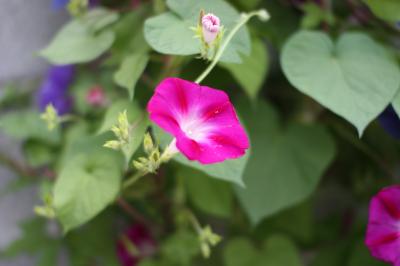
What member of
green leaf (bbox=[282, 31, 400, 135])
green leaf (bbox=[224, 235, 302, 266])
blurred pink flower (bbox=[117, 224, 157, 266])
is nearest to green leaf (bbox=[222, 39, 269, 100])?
green leaf (bbox=[282, 31, 400, 135])

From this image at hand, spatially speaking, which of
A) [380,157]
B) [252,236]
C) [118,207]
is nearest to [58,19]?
[118,207]

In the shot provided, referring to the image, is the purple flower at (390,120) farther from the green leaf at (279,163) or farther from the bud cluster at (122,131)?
the bud cluster at (122,131)

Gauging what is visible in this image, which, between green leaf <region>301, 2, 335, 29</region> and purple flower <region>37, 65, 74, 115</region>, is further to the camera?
purple flower <region>37, 65, 74, 115</region>

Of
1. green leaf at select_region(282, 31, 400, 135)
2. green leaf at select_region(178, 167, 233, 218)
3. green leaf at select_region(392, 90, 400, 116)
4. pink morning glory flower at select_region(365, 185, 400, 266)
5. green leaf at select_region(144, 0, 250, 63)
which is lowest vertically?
green leaf at select_region(178, 167, 233, 218)

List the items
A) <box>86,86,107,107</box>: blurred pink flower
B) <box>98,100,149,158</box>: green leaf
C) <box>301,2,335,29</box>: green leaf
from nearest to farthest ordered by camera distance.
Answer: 1. <box>98,100,149,158</box>: green leaf
2. <box>301,2,335,29</box>: green leaf
3. <box>86,86,107,107</box>: blurred pink flower

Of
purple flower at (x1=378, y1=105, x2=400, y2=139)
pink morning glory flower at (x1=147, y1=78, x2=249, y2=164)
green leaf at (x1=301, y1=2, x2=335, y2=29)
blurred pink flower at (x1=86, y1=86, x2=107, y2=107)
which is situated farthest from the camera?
blurred pink flower at (x1=86, y1=86, x2=107, y2=107)

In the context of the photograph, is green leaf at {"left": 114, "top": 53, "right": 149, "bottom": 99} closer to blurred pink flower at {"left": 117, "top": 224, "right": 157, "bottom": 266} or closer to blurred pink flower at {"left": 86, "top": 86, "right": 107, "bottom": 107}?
blurred pink flower at {"left": 86, "top": 86, "right": 107, "bottom": 107}

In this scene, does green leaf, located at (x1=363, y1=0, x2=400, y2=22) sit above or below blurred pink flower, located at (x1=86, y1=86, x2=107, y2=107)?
above

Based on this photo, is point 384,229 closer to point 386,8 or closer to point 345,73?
point 345,73
